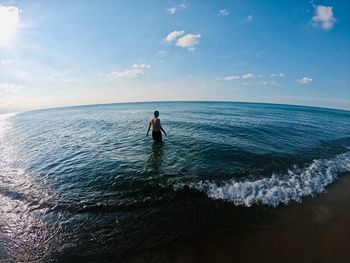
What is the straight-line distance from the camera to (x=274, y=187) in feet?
28.4

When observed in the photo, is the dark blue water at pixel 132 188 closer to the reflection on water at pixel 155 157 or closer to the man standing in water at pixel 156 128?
the reflection on water at pixel 155 157

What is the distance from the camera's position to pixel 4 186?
9.68m

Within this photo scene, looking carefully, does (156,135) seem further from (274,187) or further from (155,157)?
(274,187)

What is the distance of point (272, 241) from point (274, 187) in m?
3.56

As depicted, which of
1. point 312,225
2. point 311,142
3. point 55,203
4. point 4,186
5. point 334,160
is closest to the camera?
point 312,225

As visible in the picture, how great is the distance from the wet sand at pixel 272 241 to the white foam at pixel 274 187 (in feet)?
2.30

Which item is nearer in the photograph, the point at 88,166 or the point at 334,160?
the point at 88,166

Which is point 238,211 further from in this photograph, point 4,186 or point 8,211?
point 4,186

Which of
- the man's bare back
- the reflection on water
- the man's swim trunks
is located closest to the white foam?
the reflection on water

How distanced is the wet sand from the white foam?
0.70 metres

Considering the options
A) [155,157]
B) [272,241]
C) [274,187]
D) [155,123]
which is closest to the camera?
[272,241]

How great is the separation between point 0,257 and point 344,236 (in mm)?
9267

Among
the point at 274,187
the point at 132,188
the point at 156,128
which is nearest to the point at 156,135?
the point at 156,128

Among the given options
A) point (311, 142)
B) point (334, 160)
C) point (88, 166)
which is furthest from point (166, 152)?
point (311, 142)
